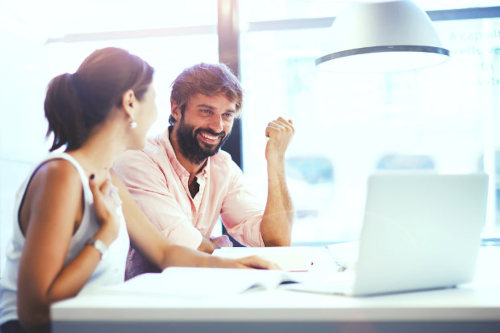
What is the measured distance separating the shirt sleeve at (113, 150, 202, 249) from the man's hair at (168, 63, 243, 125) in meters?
0.34

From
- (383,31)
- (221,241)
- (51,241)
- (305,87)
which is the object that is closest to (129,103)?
(51,241)

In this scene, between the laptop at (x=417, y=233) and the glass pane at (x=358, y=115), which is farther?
the glass pane at (x=358, y=115)

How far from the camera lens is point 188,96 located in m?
2.16

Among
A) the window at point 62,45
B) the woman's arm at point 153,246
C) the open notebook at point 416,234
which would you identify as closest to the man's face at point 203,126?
the window at point 62,45

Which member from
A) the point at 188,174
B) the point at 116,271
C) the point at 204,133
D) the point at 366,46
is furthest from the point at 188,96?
the point at 116,271

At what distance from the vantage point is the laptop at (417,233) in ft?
2.79

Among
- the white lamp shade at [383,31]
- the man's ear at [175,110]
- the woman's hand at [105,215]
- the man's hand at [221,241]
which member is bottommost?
the man's hand at [221,241]

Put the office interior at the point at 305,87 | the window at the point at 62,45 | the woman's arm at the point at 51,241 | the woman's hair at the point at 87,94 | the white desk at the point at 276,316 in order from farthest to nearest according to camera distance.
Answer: the office interior at the point at 305,87
the window at the point at 62,45
the woman's hair at the point at 87,94
the woman's arm at the point at 51,241
the white desk at the point at 276,316

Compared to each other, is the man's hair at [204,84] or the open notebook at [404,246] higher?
the man's hair at [204,84]

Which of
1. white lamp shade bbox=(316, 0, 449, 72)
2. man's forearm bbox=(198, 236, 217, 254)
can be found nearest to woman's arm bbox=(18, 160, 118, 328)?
man's forearm bbox=(198, 236, 217, 254)

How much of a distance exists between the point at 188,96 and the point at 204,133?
0.17 metres

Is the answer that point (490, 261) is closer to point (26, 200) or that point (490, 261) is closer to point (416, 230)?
point (416, 230)

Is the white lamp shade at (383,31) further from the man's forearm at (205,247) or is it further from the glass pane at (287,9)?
the glass pane at (287,9)

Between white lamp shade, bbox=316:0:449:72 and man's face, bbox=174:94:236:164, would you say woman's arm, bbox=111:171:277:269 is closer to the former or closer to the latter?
man's face, bbox=174:94:236:164
